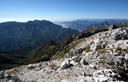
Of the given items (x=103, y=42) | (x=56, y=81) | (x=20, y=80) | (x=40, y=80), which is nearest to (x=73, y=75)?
(x=56, y=81)

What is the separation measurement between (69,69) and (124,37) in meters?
24.8

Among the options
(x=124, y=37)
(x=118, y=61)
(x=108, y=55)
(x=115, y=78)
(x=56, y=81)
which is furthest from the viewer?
(x=124, y=37)

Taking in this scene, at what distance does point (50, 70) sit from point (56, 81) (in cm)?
588

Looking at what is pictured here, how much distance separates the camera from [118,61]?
107ft

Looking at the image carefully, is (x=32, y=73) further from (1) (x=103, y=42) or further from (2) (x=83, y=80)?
(1) (x=103, y=42)

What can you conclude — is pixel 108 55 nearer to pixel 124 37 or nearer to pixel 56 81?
pixel 56 81

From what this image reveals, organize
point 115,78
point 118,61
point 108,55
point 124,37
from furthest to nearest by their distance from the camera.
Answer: point 124,37 → point 108,55 → point 118,61 → point 115,78

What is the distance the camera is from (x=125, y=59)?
32781mm

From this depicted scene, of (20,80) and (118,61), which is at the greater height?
(118,61)

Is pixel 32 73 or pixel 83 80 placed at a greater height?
pixel 83 80

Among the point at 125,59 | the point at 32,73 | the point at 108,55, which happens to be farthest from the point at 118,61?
the point at 32,73

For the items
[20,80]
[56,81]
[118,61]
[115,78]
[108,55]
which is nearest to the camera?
[115,78]

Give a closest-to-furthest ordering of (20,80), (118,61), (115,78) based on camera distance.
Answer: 1. (115,78)
2. (20,80)
3. (118,61)

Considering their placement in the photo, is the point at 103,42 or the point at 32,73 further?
the point at 103,42
